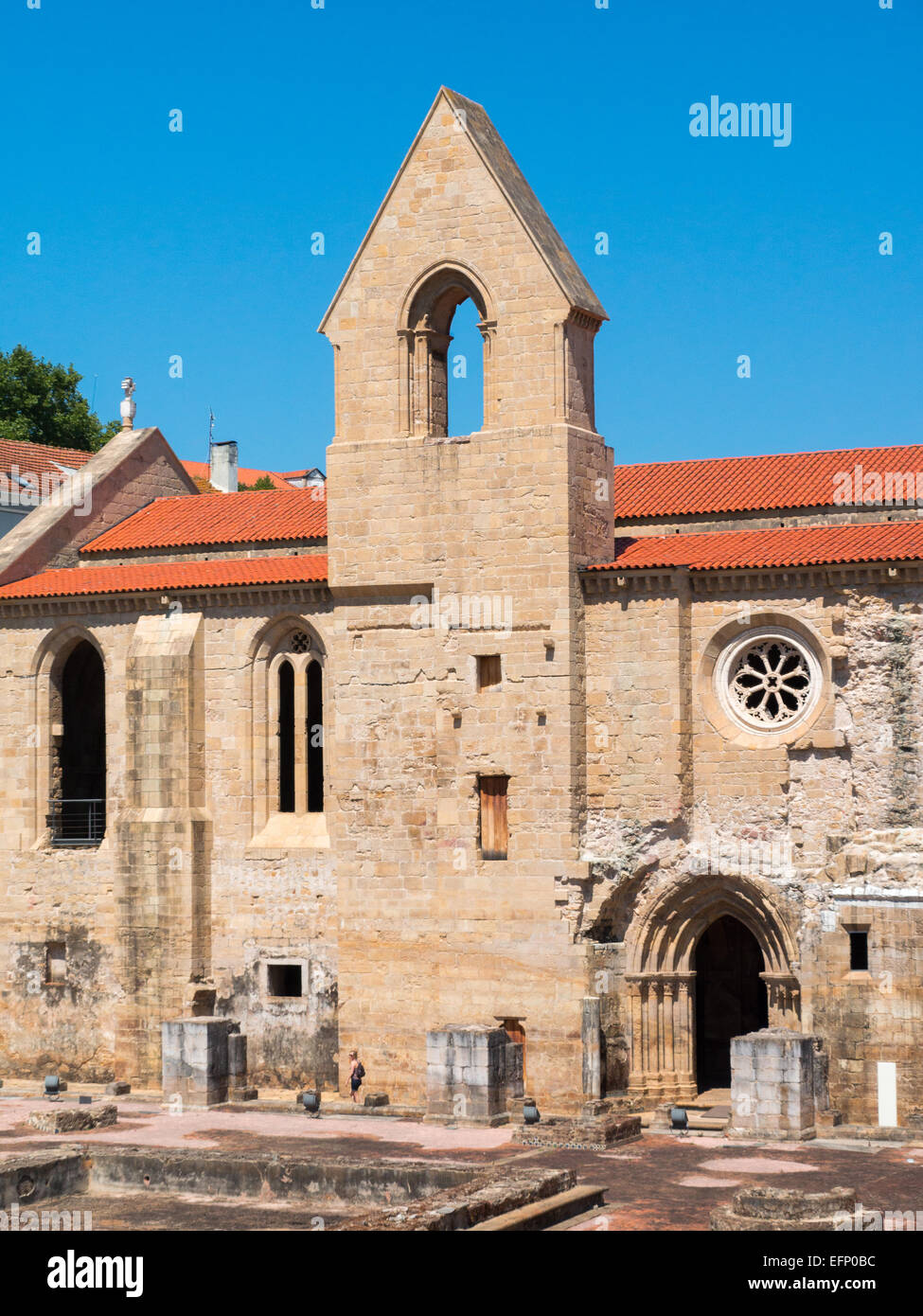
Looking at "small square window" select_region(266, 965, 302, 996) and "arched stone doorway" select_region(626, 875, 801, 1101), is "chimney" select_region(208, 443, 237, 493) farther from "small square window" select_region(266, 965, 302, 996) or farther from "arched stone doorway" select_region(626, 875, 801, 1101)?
"arched stone doorway" select_region(626, 875, 801, 1101)

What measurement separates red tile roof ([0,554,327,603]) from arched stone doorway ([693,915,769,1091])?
35.5 ft

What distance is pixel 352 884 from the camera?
129 ft

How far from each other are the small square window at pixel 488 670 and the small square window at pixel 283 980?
7.18 m

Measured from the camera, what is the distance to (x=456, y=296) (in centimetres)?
3959

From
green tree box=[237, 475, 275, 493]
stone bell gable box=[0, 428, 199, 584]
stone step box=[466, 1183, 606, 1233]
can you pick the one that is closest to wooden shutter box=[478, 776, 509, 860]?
stone step box=[466, 1183, 606, 1233]

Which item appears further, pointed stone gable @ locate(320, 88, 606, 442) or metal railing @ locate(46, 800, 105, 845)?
metal railing @ locate(46, 800, 105, 845)

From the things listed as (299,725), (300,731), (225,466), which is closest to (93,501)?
(299,725)

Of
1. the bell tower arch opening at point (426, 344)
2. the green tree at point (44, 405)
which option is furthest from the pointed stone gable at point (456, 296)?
the green tree at point (44, 405)

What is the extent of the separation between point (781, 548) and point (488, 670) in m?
5.86

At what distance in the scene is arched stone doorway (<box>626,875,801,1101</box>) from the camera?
3697 cm

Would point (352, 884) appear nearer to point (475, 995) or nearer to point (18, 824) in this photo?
point (475, 995)

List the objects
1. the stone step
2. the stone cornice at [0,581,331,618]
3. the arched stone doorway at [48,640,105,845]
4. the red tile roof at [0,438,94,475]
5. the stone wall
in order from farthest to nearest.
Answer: the red tile roof at [0,438,94,475] → the arched stone doorway at [48,640,105,845] → the stone cornice at [0,581,331,618] → the stone wall → the stone step

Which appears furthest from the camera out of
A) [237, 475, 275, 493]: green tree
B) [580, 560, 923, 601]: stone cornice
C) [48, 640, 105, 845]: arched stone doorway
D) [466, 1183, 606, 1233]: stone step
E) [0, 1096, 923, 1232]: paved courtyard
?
[237, 475, 275, 493]: green tree
